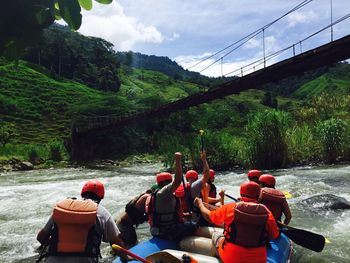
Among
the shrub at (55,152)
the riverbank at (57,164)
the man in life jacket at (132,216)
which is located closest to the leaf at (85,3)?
the man in life jacket at (132,216)

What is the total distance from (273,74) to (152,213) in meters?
14.4

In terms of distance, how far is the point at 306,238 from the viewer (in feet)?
18.2

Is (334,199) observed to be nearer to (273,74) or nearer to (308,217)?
(308,217)

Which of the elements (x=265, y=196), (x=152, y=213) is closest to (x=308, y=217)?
(x=265, y=196)

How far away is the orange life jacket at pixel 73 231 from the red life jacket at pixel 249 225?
4.61 ft

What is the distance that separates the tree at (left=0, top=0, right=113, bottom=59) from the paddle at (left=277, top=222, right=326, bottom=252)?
16.7 ft

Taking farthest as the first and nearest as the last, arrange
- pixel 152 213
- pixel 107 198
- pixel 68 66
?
pixel 68 66 < pixel 107 198 < pixel 152 213

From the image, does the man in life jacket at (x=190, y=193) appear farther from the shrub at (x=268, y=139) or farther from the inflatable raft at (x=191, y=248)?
the shrub at (x=268, y=139)

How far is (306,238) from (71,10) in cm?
522

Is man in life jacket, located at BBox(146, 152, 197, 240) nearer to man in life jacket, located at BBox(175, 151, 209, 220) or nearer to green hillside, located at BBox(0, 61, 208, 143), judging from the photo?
Answer: man in life jacket, located at BBox(175, 151, 209, 220)

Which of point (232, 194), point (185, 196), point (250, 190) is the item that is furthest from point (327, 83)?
point (250, 190)

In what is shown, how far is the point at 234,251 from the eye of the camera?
3.75 metres

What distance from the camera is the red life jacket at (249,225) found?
3674 mm

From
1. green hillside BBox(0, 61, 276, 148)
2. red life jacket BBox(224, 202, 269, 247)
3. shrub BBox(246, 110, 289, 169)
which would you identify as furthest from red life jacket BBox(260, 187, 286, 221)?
green hillside BBox(0, 61, 276, 148)
